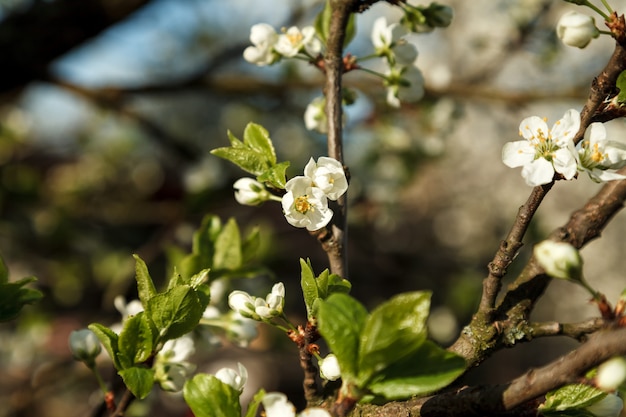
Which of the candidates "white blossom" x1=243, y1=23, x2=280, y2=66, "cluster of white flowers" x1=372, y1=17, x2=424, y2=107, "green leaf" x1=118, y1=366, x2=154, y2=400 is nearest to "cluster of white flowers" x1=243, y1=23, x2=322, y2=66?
"white blossom" x1=243, y1=23, x2=280, y2=66

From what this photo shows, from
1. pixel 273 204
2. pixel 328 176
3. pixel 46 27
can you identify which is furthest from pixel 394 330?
pixel 273 204

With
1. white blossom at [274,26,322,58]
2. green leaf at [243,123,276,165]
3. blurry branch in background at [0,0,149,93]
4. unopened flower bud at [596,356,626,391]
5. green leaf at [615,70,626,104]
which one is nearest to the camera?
unopened flower bud at [596,356,626,391]

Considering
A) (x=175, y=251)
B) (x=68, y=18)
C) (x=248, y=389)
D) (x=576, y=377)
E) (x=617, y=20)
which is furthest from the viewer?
(x=248, y=389)

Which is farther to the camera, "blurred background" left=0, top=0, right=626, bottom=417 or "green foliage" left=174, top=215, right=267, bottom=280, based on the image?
"blurred background" left=0, top=0, right=626, bottom=417

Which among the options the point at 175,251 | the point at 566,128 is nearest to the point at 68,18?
the point at 175,251

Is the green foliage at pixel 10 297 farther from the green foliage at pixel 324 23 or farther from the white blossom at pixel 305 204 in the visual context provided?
the green foliage at pixel 324 23

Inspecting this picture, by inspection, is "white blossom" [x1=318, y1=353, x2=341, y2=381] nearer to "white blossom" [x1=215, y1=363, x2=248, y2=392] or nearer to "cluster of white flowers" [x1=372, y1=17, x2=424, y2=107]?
"white blossom" [x1=215, y1=363, x2=248, y2=392]

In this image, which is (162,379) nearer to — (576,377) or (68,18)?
(576,377)

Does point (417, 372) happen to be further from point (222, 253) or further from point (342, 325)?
point (222, 253)
